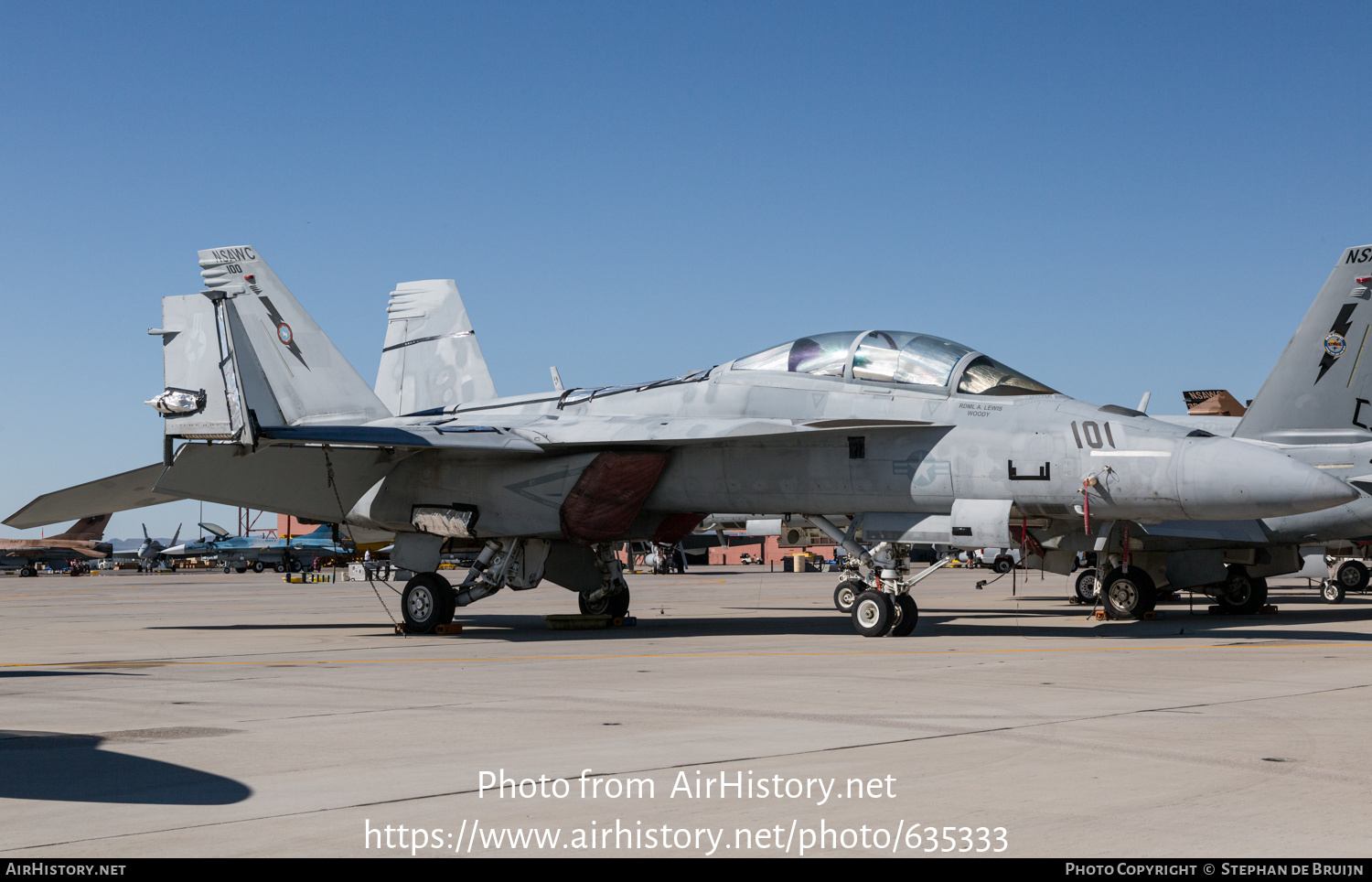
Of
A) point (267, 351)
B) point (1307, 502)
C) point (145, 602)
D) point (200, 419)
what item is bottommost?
point (145, 602)

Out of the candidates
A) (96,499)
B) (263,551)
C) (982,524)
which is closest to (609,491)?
(982,524)

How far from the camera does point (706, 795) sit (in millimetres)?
4719

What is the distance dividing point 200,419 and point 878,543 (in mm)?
8269

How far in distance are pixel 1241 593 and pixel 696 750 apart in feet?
54.2

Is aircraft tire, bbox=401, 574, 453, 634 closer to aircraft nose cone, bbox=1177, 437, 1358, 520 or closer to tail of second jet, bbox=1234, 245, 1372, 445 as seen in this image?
aircraft nose cone, bbox=1177, 437, 1358, 520

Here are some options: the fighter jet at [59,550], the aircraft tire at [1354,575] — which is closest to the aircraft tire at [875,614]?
the aircraft tire at [1354,575]

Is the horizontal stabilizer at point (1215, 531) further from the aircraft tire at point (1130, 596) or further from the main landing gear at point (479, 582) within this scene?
the main landing gear at point (479, 582)

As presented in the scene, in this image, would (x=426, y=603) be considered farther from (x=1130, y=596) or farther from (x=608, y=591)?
(x=1130, y=596)

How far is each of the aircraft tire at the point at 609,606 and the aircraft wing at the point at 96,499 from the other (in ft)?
18.6

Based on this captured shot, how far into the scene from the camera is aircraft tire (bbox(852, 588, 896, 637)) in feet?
42.7

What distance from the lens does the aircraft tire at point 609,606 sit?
16484 mm

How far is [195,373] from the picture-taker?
15531mm
